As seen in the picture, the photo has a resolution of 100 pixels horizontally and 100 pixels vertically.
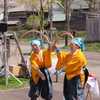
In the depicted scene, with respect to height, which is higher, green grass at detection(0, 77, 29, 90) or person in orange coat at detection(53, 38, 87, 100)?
person in orange coat at detection(53, 38, 87, 100)

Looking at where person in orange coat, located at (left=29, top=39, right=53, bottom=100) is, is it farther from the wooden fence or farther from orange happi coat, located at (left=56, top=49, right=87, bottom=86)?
the wooden fence

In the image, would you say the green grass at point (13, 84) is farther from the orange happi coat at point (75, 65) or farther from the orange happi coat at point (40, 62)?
the orange happi coat at point (75, 65)

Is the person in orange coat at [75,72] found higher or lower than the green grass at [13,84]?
higher

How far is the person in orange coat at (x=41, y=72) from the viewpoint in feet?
19.8

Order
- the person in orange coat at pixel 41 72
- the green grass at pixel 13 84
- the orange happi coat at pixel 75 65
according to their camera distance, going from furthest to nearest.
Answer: the green grass at pixel 13 84
the person in orange coat at pixel 41 72
the orange happi coat at pixel 75 65

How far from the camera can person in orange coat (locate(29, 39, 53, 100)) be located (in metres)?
6.04

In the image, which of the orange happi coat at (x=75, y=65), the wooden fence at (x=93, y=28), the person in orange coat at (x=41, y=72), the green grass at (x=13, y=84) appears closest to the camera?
the orange happi coat at (x=75, y=65)

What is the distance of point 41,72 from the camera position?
6.05m

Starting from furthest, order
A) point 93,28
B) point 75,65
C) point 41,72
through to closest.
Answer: point 93,28
point 41,72
point 75,65

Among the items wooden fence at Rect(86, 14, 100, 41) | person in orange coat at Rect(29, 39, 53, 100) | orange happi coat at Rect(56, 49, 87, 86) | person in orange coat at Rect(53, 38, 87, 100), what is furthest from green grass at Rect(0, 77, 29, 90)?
wooden fence at Rect(86, 14, 100, 41)

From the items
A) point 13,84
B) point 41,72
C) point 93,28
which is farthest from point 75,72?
point 93,28

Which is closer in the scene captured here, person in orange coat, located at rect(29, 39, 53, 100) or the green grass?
person in orange coat, located at rect(29, 39, 53, 100)

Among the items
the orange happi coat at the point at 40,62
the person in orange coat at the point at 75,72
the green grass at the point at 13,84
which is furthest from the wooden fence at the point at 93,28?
the person in orange coat at the point at 75,72

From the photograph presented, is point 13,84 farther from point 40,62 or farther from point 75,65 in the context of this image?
point 75,65
